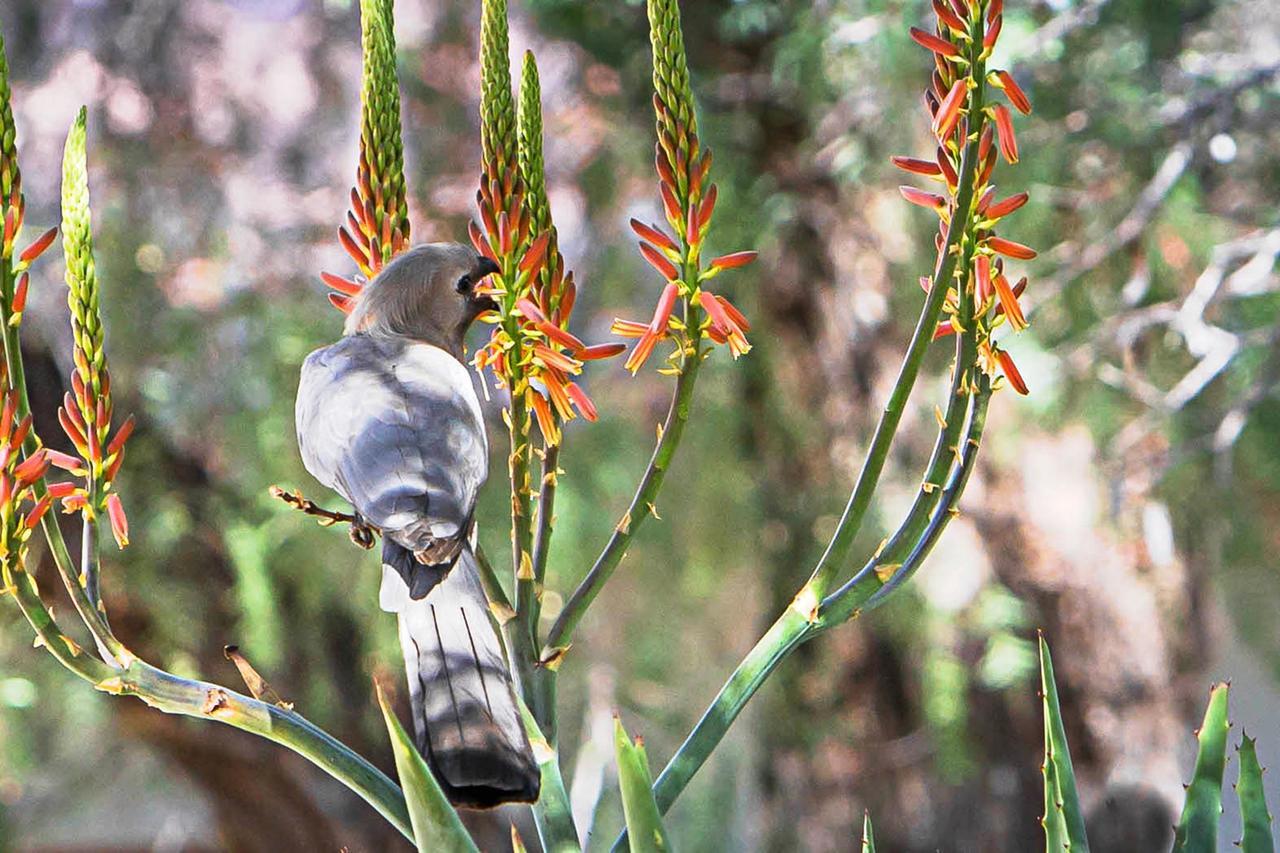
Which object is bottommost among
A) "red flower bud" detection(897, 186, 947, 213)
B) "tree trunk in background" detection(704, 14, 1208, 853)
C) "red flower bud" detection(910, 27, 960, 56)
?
"tree trunk in background" detection(704, 14, 1208, 853)

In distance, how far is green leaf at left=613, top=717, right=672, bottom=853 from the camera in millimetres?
910

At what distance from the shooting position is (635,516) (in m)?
0.93

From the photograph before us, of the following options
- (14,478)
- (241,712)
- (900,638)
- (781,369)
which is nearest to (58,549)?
(14,478)

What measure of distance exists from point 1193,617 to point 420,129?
88.5 inches

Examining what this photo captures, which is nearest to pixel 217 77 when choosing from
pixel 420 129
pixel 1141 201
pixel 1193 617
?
pixel 420 129

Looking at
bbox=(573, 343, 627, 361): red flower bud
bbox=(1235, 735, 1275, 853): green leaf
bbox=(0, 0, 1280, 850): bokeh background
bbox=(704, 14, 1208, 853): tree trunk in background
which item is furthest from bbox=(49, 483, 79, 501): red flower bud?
bbox=(704, 14, 1208, 853): tree trunk in background

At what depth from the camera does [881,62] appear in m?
3.23

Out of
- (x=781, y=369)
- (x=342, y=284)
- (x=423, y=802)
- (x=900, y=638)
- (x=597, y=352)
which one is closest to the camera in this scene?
(x=423, y=802)

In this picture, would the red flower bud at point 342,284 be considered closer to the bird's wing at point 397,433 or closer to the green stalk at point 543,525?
the bird's wing at point 397,433

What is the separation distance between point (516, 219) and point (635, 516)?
0.20 m

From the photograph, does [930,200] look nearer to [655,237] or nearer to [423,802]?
[655,237]

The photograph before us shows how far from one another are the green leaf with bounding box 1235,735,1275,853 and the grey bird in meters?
0.58

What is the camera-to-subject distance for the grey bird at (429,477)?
83 cm

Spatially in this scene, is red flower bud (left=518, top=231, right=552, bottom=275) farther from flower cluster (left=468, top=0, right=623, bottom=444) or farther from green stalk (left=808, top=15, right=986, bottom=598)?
green stalk (left=808, top=15, right=986, bottom=598)
